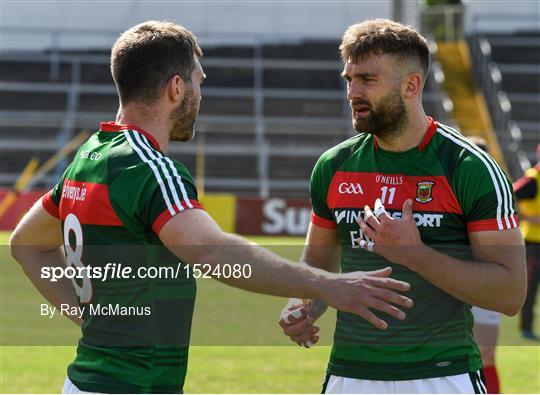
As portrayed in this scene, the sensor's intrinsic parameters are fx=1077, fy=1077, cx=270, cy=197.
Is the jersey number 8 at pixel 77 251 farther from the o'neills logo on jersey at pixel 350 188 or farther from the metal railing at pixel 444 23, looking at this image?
the metal railing at pixel 444 23

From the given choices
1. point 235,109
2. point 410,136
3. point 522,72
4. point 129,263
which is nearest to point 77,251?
point 129,263

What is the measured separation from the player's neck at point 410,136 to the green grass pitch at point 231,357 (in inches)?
115

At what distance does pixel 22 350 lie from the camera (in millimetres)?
10617

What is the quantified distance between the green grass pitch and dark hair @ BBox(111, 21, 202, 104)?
361cm

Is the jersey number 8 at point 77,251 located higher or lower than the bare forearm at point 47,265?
higher

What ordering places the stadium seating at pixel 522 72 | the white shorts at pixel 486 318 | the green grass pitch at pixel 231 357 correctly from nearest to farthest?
1. the white shorts at pixel 486 318
2. the green grass pitch at pixel 231 357
3. the stadium seating at pixel 522 72

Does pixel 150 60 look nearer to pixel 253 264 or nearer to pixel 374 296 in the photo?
Result: pixel 253 264

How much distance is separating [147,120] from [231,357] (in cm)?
667

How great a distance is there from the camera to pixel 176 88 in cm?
402

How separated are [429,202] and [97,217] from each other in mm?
1450

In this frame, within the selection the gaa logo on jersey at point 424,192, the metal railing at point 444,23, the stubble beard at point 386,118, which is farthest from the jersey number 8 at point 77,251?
the metal railing at point 444,23

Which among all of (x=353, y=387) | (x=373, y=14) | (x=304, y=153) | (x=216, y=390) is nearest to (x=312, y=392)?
(x=216, y=390)

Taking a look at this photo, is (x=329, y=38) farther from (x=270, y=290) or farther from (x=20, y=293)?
(x=270, y=290)

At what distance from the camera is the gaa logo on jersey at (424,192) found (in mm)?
4527
